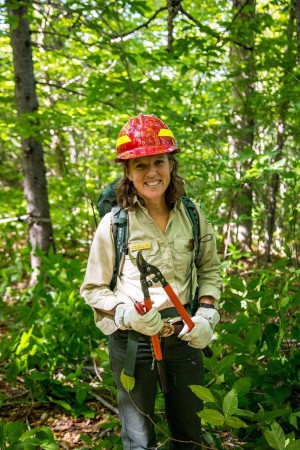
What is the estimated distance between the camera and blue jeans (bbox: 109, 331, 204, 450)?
6.91 feet

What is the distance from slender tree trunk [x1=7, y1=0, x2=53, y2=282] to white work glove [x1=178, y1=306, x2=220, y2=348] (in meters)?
3.66

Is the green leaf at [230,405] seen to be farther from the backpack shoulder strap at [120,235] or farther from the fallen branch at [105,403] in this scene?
the fallen branch at [105,403]

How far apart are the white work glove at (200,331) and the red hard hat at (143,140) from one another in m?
0.86

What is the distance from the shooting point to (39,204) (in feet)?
19.1

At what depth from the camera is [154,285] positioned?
6.73 ft

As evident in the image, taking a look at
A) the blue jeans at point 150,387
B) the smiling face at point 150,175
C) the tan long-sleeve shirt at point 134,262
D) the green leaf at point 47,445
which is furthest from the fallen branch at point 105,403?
the smiling face at point 150,175

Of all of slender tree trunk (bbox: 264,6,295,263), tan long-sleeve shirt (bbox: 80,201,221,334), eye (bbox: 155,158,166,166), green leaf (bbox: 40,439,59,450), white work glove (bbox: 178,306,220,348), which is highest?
slender tree trunk (bbox: 264,6,295,263)

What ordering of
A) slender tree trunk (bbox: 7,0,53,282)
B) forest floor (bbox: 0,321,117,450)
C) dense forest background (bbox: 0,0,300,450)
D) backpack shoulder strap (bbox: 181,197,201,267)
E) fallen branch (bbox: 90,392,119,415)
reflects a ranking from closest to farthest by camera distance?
backpack shoulder strap (bbox: 181,197,201,267), dense forest background (bbox: 0,0,300,450), forest floor (bbox: 0,321,117,450), fallen branch (bbox: 90,392,119,415), slender tree trunk (bbox: 7,0,53,282)

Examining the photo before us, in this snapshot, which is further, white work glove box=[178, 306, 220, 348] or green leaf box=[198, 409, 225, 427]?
white work glove box=[178, 306, 220, 348]

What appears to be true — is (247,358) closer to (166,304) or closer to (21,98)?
(166,304)

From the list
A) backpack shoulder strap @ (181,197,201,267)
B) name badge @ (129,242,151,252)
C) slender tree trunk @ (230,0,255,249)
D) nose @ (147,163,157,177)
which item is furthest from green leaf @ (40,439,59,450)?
slender tree trunk @ (230,0,255,249)

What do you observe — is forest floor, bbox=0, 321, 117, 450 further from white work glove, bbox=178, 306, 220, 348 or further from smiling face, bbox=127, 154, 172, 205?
smiling face, bbox=127, 154, 172, 205

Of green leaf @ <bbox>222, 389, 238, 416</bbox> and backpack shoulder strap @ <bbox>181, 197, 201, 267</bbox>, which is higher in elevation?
backpack shoulder strap @ <bbox>181, 197, 201, 267</bbox>

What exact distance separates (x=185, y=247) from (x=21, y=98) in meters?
4.23
